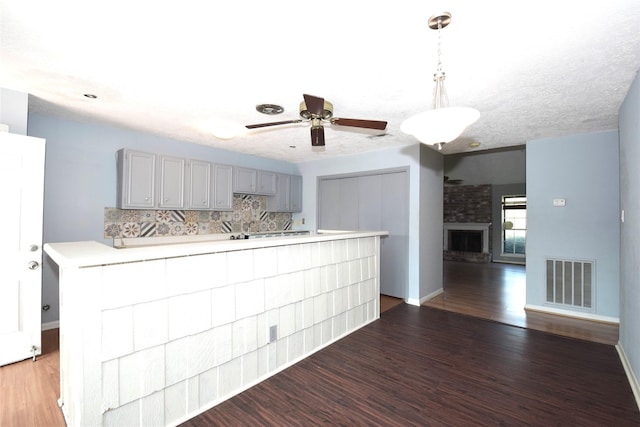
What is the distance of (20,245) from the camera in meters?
2.57

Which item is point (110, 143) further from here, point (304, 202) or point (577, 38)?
point (577, 38)

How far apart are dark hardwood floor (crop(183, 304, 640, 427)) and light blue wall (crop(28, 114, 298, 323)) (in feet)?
9.30

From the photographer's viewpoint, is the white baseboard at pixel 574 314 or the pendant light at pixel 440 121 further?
the white baseboard at pixel 574 314

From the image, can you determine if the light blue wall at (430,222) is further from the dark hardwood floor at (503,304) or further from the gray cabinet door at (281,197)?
the gray cabinet door at (281,197)

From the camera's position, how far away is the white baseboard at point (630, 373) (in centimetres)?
214

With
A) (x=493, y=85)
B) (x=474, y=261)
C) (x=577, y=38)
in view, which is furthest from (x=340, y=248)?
(x=474, y=261)

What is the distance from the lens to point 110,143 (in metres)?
3.72

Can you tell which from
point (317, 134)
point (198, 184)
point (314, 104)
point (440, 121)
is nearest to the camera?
point (440, 121)

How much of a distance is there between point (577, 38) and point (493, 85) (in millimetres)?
661

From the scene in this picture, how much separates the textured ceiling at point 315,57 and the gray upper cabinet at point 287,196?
2388 mm

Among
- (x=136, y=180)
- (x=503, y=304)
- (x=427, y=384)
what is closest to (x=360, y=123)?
(x=427, y=384)

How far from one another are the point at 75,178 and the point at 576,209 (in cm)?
632

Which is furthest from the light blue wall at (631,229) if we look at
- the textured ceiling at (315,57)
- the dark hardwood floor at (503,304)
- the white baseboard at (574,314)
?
the white baseboard at (574,314)

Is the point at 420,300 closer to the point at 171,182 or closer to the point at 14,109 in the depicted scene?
the point at 171,182
